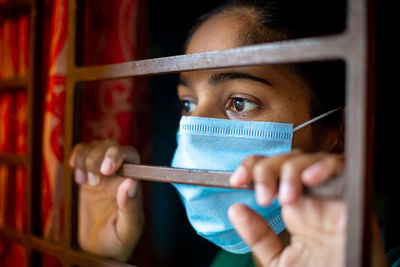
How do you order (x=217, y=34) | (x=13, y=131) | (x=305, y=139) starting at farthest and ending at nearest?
1. (x=13, y=131)
2. (x=217, y=34)
3. (x=305, y=139)


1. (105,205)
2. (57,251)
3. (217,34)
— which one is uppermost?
(217,34)

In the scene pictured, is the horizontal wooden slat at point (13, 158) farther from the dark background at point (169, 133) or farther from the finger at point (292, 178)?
the finger at point (292, 178)

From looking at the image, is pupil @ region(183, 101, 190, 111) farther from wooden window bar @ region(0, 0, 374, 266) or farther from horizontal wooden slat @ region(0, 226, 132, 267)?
horizontal wooden slat @ region(0, 226, 132, 267)

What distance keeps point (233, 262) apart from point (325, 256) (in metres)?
0.58

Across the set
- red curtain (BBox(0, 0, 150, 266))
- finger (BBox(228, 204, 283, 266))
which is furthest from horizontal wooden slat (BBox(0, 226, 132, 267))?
finger (BBox(228, 204, 283, 266))

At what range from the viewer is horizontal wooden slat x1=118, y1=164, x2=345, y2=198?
17.5 inches

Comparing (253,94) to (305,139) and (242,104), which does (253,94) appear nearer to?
(242,104)

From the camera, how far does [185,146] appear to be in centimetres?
69

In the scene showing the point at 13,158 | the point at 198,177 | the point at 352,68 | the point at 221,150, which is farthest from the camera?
the point at 13,158

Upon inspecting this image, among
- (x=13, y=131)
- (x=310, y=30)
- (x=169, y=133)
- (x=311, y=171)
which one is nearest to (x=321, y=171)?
(x=311, y=171)

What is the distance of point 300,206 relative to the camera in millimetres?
489

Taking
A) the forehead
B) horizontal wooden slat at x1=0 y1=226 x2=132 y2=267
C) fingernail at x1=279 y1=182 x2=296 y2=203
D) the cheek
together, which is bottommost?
→ horizontal wooden slat at x1=0 y1=226 x2=132 y2=267

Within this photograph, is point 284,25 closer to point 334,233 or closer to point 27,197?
point 334,233

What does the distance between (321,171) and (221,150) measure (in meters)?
0.26
